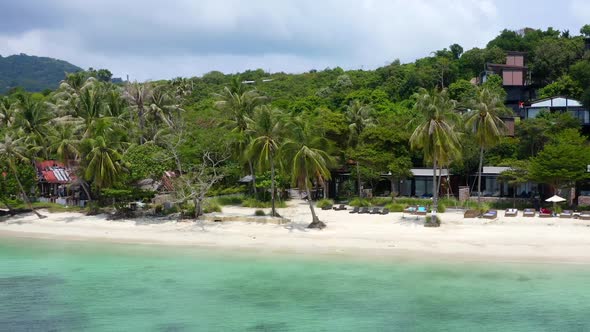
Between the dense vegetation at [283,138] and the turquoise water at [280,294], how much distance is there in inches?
333

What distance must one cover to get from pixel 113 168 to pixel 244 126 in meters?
11.8

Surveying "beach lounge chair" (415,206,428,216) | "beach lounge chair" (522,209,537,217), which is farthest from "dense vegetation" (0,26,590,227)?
"beach lounge chair" (415,206,428,216)

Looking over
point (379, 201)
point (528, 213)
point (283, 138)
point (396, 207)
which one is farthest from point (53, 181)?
point (528, 213)

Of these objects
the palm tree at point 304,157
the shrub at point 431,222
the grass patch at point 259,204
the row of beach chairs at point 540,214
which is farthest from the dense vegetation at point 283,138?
the shrub at point 431,222

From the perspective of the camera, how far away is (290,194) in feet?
167

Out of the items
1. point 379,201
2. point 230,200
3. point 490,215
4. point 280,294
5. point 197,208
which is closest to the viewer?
point 280,294

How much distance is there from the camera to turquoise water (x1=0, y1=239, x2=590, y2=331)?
19984 millimetres

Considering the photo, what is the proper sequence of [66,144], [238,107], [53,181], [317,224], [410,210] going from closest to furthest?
[317,224], [410,210], [66,144], [238,107], [53,181]

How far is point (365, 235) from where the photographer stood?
32625 mm

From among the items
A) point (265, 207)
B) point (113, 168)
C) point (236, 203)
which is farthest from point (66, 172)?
point (265, 207)

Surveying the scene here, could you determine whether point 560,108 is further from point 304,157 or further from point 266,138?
point 304,157

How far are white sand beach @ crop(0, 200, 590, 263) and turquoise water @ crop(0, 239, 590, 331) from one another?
5.47 feet

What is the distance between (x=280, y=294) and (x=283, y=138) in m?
15.8

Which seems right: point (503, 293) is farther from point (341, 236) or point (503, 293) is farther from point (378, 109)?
point (378, 109)
